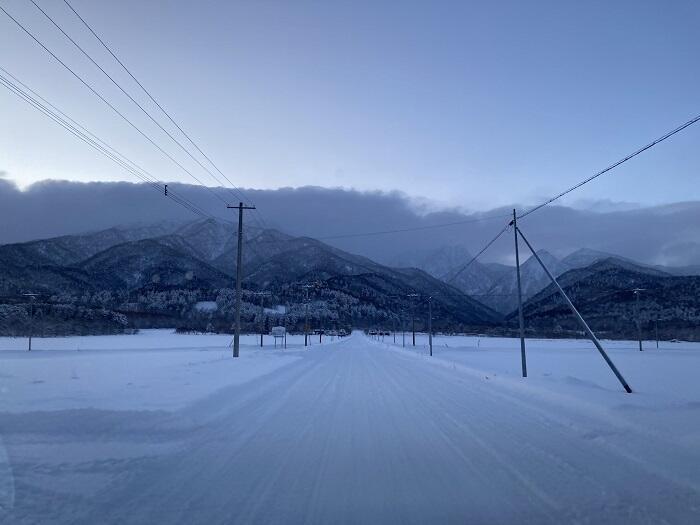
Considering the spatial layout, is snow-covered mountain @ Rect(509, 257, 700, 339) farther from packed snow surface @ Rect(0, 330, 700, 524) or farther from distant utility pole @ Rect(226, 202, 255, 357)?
packed snow surface @ Rect(0, 330, 700, 524)

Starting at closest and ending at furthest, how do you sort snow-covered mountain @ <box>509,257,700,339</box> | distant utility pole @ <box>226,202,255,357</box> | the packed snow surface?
the packed snow surface, distant utility pole @ <box>226,202,255,357</box>, snow-covered mountain @ <box>509,257,700,339</box>

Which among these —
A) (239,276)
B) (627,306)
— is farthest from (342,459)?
(627,306)

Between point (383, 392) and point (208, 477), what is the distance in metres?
9.97

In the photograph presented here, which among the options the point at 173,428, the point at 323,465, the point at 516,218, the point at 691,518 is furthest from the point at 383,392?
the point at 516,218

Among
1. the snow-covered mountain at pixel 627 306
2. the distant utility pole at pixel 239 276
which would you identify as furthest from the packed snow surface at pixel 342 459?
the snow-covered mountain at pixel 627 306

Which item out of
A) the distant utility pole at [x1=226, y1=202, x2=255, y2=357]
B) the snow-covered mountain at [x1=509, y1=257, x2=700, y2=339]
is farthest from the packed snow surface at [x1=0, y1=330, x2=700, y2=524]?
the snow-covered mountain at [x1=509, y1=257, x2=700, y2=339]

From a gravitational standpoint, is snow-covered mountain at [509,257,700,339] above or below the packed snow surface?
above

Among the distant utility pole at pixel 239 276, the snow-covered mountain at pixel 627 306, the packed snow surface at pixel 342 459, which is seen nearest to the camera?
the packed snow surface at pixel 342 459

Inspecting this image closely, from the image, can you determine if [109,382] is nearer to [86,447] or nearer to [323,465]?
[86,447]

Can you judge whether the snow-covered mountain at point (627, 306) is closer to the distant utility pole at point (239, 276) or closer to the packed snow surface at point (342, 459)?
the distant utility pole at point (239, 276)

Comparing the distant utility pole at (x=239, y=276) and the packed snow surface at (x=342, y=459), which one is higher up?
the distant utility pole at (x=239, y=276)

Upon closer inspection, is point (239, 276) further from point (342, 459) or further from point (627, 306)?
point (627, 306)

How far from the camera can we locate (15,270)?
520ft

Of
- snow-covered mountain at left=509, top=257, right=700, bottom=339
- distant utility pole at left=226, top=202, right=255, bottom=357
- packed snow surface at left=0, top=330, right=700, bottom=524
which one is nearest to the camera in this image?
packed snow surface at left=0, top=330, right=700, bottom=524
